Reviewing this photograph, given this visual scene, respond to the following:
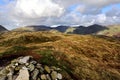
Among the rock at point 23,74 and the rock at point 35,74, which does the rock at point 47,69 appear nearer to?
the rock at point 35,74

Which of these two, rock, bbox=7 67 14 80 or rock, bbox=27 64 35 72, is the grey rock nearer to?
rock, bbox=27 64 35 72

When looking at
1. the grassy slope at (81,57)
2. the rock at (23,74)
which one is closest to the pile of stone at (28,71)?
the rock at (23,74)

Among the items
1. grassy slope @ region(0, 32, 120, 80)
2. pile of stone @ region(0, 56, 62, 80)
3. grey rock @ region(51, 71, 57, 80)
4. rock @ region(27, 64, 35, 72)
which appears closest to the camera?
pile of stone @ region(0, 56, 62, 80)

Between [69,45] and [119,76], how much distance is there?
18.0 metres

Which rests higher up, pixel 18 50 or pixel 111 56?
pixel 18 50

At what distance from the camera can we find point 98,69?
1989 inches

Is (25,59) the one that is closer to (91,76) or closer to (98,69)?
(91,76)

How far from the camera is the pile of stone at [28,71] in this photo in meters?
37.2

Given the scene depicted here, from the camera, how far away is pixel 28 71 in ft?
124

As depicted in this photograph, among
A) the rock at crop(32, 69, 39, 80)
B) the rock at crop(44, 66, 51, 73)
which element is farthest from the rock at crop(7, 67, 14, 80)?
the rock at crop(44, 66, 51, 73)

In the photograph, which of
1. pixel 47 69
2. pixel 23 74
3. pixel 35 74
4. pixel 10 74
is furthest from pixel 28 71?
pixel 47 69

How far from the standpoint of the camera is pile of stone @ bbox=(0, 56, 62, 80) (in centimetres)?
3725

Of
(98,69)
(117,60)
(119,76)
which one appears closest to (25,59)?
(98,69)

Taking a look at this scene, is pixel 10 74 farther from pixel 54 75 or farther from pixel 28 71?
pixel 54 75
